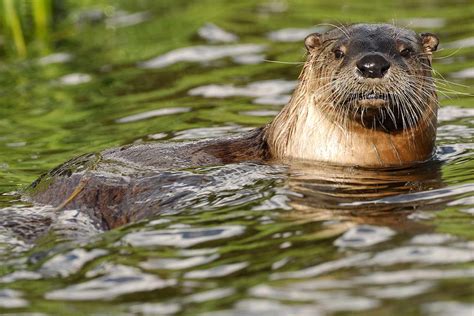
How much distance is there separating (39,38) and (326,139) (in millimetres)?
7237

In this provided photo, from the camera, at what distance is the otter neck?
299 inches

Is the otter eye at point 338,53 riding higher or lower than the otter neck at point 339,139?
higher

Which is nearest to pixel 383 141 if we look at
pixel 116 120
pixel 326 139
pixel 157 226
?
pixel 326 139

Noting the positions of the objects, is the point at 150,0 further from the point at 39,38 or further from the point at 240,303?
the point at 240,303

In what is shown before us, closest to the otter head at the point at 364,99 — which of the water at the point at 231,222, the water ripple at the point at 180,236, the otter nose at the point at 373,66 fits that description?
the otter nose at the point at 373,66

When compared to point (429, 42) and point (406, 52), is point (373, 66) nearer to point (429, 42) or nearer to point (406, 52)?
point (406, 52)

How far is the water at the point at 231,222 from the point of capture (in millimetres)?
5199

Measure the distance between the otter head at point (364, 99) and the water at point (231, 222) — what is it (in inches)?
6.6

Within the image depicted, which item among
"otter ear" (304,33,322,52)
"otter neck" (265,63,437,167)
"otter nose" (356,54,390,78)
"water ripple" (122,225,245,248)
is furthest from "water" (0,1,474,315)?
"otter ear" (304,33,322,52)

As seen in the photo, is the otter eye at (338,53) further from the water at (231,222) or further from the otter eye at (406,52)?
the water at (231,222)

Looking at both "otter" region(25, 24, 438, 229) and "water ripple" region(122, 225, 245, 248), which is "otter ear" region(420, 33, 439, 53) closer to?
"otter" region(25, 24, 438, 229)

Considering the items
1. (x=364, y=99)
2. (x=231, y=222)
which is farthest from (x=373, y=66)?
(x=231, y=222)

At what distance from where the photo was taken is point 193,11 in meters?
14.9

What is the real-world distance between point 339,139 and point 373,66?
0.83m
